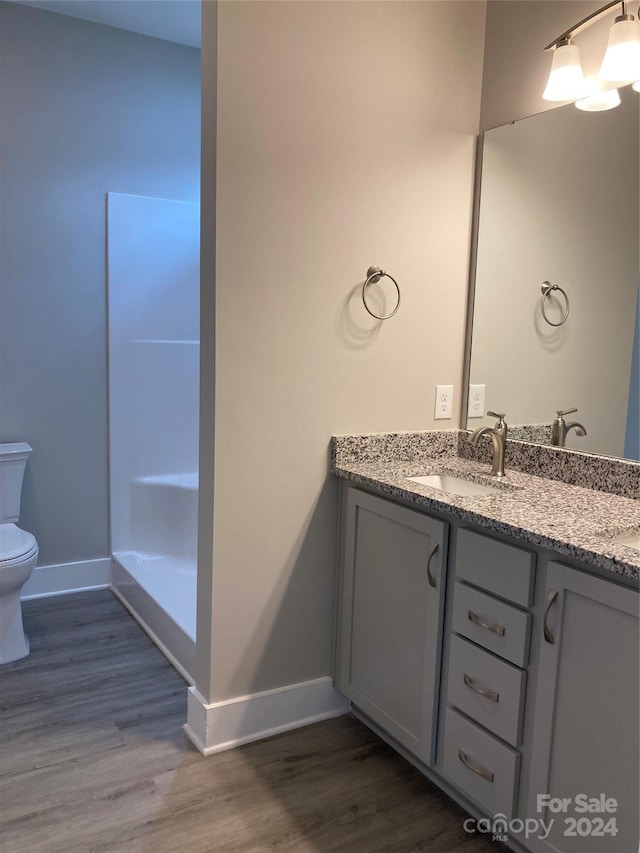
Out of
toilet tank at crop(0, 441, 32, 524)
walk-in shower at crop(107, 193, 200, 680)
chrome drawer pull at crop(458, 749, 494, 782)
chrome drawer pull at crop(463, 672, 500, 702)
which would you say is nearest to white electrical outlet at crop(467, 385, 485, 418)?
chrome drawer pull at crop(463, 672, 500, 702)

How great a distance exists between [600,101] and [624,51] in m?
0.22

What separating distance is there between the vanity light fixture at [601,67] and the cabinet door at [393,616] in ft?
3.99

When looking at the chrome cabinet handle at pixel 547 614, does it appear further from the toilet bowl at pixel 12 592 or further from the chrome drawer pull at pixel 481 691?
the toilet bowl at pixel 12 592

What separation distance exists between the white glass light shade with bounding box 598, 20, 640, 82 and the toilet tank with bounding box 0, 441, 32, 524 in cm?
256

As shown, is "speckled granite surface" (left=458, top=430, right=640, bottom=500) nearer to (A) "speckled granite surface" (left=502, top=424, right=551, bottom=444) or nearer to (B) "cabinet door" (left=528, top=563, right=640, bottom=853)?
(A) "speckled granite surface" (left=502, top=424, right=551, bottom=444)

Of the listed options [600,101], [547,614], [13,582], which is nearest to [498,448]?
[547,614]

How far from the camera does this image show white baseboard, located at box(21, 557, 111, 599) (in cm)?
A: 315

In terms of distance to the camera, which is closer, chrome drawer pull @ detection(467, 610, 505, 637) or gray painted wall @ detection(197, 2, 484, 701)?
chrome drawer pull @ detection(467, 610, 505, 637)

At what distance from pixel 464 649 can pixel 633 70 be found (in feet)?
4.90

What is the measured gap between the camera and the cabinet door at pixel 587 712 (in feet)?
4.25

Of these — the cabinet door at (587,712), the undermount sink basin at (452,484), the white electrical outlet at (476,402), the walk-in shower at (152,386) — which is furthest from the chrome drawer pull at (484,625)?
the walk-in shower at (152,386)

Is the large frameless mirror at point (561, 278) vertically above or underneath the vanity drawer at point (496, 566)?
above

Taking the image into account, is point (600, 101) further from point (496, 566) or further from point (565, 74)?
point (496, 566)

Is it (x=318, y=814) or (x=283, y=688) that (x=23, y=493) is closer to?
(x=283, y=688)
